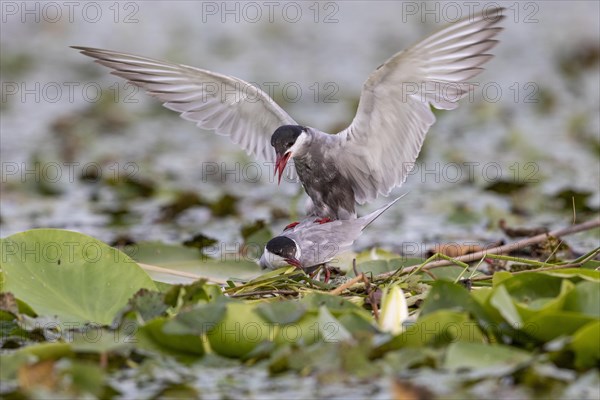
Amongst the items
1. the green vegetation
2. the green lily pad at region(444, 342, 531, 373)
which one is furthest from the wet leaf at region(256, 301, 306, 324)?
the green lily pad at region(444, 342, 531, 373)

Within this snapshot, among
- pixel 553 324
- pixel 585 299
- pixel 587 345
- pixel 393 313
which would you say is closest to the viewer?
pixel 587 345

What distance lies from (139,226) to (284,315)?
Answer: 3.70 meters

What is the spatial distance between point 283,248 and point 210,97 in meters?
1.23

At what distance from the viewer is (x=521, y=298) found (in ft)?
12.6

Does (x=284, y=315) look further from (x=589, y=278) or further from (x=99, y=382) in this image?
(x=589, y=278)

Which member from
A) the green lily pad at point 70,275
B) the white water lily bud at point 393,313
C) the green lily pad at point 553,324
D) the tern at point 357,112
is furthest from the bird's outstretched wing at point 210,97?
the green lily pad at point 553,324

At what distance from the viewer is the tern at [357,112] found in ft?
14.7

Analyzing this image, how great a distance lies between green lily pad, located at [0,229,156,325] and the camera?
404 cm

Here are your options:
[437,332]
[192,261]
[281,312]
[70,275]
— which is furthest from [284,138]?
[437,332]

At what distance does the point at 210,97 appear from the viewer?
531cm

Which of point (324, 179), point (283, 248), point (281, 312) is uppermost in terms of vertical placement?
point (324, 179)

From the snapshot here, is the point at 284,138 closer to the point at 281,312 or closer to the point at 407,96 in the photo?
the point at 407,96

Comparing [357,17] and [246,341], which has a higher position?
[357,17]

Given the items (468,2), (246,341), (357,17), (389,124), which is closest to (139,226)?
(389,124)
